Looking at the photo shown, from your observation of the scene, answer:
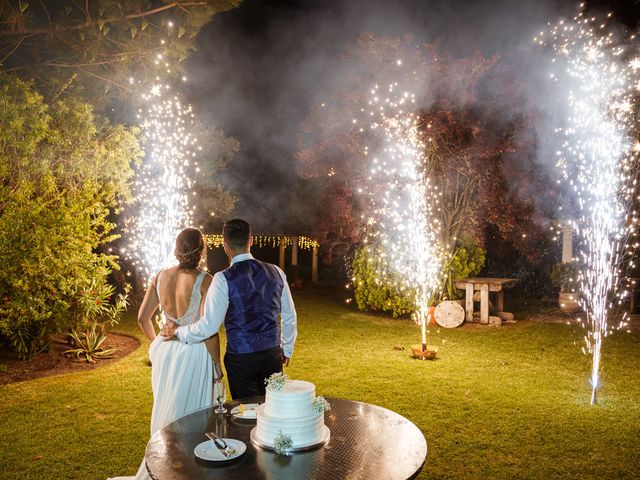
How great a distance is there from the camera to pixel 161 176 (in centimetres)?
1186

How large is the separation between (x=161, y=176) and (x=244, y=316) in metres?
8.92

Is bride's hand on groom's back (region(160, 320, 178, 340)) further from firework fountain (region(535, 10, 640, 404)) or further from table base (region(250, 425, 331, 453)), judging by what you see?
firework fountain (region(535, 10, 640, 404))

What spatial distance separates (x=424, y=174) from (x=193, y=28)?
27.8ft

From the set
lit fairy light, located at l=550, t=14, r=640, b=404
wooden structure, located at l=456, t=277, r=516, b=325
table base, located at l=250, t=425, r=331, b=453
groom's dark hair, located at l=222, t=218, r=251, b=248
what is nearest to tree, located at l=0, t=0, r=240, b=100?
groom's dark hair, located at l=222, t=218, r=251, b=248

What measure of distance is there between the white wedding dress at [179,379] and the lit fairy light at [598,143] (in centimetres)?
488

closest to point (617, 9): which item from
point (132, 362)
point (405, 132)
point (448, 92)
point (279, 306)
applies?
point (448, 92)

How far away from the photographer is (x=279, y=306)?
396cm

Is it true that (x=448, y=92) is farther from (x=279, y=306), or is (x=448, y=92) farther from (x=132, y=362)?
(x=279, y=306)

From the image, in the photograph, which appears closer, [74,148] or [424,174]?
[74,148]

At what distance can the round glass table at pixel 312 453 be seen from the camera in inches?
93.2

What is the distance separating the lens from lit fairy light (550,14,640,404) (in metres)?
7.98

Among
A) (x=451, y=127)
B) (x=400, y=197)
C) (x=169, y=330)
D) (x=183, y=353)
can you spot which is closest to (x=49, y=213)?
(x=169, y=330)

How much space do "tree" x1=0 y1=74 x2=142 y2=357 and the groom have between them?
4.51 meters

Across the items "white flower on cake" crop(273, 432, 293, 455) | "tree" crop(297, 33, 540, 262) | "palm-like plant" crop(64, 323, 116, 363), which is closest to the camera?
"white flower on cake" crop(273, 432, 293, 455)
